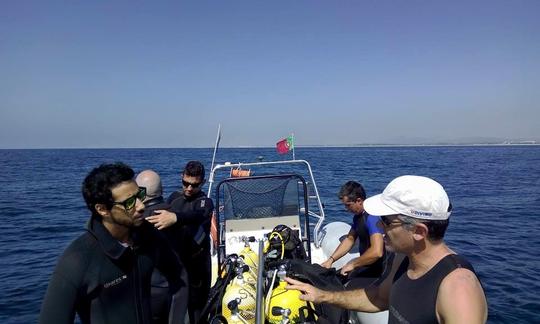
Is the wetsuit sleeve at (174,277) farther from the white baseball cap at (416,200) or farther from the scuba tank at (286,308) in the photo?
the white baseball cap at (416,200)

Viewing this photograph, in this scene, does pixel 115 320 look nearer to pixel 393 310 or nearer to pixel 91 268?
pixel 91 268

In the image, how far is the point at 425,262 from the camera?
186cm

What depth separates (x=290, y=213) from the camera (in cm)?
561

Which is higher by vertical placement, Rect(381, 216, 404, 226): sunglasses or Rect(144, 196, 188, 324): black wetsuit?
Rect(381, 216, 404, 226): sunglasses

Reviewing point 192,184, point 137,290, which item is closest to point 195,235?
point 192,184

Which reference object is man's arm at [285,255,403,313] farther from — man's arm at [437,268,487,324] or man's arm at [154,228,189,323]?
man's arm at [154,228,189,323]

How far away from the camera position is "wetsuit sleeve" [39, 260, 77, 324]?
1.88 metres

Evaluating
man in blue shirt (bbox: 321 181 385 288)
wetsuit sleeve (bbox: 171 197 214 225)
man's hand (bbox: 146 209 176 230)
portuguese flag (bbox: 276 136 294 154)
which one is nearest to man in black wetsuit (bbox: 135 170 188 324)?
man's hand (bbox: 146 209 176 230)

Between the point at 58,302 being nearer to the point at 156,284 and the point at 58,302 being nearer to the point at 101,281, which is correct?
the point at 101,281

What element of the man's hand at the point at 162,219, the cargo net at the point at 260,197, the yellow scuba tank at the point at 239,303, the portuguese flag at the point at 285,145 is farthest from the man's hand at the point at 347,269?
the portuguese flag at the point at 285,145

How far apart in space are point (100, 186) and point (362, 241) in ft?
11.9

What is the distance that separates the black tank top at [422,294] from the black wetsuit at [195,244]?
2189 mm

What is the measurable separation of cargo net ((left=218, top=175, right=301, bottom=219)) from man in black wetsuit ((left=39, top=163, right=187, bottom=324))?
9.49ft

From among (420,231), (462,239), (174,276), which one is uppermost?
(420,231)
